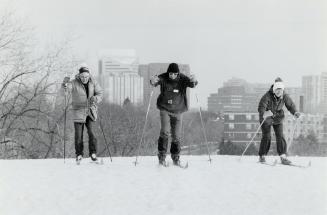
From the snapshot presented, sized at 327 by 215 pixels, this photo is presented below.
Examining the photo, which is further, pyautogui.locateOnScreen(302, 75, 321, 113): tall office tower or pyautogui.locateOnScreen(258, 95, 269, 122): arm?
pyautogui.locateOnScreen(302, 75, 321, 113): tall office tower

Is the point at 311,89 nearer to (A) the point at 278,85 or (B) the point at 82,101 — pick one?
(A) the point at 278,85

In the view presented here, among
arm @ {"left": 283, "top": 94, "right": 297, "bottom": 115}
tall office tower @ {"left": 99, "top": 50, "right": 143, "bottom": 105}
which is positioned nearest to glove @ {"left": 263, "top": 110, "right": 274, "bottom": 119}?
arm @ {"left": 283, "top": 94, "right": 297, "bottom": 115}

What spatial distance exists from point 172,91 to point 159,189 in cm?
268

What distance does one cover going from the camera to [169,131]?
32.0 feet

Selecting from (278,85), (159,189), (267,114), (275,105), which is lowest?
(159,189)

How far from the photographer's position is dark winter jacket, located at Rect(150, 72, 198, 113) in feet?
31.7

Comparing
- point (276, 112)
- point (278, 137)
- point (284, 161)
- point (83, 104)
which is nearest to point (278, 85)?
point (276, 112)

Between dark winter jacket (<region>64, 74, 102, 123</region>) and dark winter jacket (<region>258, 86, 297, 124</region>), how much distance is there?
3.38 meters

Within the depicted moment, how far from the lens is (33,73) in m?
22.4

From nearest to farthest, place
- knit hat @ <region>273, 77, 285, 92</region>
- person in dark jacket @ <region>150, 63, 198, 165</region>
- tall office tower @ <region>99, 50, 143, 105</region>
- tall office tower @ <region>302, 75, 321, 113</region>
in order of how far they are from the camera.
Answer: person in dark jacket @ <region>150, 63, 198, 165</region>
knit hat @ <region>273, 77, 285, 92</region>
tall office tower @ <region>99, 50, 143, 105</region>
tall office tower @ <region>302, 75, 321, 113</region>

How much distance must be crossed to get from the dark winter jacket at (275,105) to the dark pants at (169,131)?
188cm

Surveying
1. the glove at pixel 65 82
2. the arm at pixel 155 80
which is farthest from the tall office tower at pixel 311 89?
the glove at pixel 65 82

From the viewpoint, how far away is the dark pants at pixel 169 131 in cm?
Result: 965

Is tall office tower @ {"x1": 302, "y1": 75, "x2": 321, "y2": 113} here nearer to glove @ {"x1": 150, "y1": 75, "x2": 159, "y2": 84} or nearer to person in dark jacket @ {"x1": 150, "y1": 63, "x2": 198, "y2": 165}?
person in dark jacket @ {"x1": 150, "y1": 63, "x2": 198, "y2": 165}
